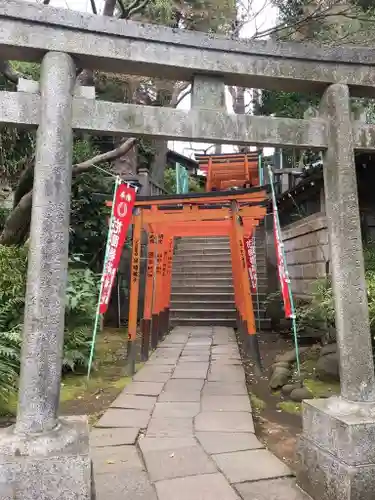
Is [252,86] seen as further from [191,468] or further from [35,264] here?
[191,468]

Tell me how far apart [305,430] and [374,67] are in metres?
3.04

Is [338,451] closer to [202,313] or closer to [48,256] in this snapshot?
[48,256]

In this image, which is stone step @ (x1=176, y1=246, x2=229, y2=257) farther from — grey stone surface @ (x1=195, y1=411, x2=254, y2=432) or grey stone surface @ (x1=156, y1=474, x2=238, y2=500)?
grey stone surface @ (x1=156, y1=474, x2=238, y2=500)

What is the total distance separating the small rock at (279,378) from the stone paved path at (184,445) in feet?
1.72

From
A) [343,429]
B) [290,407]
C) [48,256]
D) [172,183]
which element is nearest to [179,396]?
[290,407]

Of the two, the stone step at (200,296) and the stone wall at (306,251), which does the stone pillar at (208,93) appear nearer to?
the stone wall at (306,251)

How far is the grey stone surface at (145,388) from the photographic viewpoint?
19.1 ft

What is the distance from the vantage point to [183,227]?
10594mm

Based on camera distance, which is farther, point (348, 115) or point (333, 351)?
point (333, 351)

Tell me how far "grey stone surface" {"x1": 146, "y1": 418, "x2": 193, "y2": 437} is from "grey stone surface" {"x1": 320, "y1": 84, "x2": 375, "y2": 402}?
1.94m

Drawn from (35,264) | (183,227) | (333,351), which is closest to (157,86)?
(183,227)

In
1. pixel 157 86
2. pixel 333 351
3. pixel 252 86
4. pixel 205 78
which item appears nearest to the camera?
pixel 205 78

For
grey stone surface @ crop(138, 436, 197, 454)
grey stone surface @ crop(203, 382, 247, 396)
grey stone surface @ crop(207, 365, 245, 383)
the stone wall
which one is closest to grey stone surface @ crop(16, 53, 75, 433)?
grey stone surface @ crop(138, 436, 197, 454)

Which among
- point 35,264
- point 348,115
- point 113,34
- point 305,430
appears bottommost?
point 305,430
